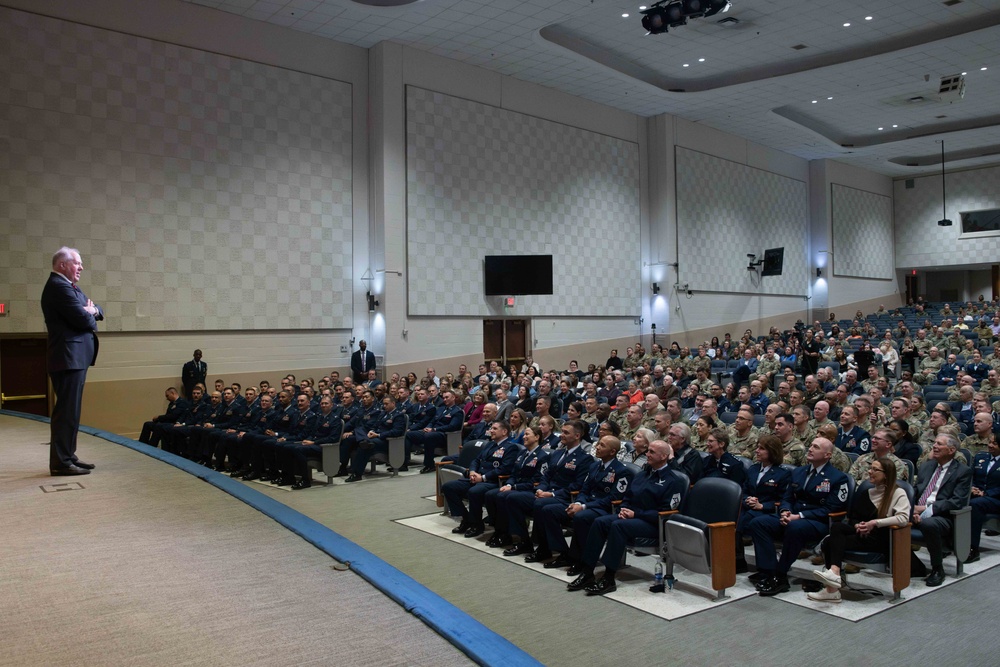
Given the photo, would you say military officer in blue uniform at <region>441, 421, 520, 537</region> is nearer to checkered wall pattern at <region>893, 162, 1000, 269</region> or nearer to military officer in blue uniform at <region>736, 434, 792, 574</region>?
military officer in blue uniform at <region>736, 434, 792, 574</region>

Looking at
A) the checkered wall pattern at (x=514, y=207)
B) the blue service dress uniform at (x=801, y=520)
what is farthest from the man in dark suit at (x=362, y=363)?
the blue service dress uniform at (x=801, y=520)

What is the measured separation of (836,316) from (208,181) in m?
22.1

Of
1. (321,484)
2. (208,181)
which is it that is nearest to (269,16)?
(208,181)

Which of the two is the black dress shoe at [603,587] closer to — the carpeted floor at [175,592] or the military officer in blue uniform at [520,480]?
the military officer in blue uniform at [520,480]

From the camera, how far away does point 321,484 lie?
994 cm

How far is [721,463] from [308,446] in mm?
5517

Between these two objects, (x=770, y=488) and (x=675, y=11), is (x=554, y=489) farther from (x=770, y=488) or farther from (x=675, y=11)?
(x=675, y=11)

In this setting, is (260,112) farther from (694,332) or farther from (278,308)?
(694,332)

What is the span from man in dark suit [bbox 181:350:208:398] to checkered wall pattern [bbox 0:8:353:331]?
28.1 inches

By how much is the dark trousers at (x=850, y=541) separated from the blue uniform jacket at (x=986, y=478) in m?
1.44

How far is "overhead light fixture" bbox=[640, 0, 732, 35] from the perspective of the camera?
13.3 m

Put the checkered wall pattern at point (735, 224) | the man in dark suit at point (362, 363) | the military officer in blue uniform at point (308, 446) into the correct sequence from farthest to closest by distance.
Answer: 1. the checkered wall pattern at point (735, 224)
2. the man in dark suit at point (362, 363)
3. the military officer in blue uniform at point (308, 446)

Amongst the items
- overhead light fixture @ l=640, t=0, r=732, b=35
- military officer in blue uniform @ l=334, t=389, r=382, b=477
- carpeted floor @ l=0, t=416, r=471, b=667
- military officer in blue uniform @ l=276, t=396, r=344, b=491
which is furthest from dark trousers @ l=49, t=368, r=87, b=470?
overhead light fixture @ l=640, t=0, r=732, b=35

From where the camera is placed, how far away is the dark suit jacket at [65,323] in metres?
4.61
